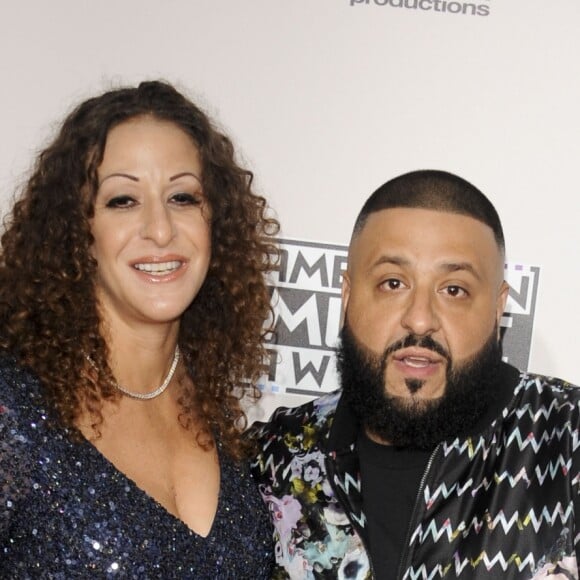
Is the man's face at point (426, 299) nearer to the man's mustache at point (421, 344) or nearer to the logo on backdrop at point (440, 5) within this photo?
the man's mustache at point (421, 344)

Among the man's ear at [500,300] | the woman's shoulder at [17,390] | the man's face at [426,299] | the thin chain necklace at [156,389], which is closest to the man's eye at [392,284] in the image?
the man's face at [426,299]

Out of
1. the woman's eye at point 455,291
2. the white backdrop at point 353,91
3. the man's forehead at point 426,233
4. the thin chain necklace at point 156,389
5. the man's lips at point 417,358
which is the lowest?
the thin chain necklace at point 156,389

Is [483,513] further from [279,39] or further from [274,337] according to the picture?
[279,39]

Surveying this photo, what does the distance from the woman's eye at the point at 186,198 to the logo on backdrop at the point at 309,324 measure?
2.20ft

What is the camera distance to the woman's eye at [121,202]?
75.9 inches

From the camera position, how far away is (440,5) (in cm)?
266

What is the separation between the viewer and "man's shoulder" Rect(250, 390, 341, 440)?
2.24m

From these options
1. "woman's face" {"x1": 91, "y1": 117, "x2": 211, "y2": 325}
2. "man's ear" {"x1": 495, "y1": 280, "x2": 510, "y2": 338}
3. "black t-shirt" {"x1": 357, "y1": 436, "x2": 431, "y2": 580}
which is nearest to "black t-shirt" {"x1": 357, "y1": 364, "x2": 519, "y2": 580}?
"black t-shirt" {"x1": 357, "y1": 436, "x2": 431, "y2": 580}

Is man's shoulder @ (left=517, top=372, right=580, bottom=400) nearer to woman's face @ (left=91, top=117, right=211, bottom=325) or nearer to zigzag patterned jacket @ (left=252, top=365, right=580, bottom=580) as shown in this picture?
zigzag patterned jacket @ (left=252, top=365, right=580, bottom=580)

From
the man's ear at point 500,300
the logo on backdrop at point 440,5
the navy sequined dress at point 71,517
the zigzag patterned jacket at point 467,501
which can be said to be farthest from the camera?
the logo on backdrop at point 440,5

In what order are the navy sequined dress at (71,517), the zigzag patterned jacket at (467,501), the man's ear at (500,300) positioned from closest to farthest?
the navy sequined dress at (71,517)
the zigzag patterned jacket at (467,501)
the man's ear at (500,300)

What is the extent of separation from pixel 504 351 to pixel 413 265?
762 mm

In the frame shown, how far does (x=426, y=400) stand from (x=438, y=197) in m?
0.47

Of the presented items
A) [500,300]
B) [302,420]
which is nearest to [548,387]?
[500,300]
